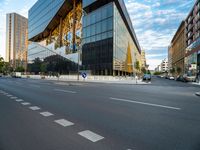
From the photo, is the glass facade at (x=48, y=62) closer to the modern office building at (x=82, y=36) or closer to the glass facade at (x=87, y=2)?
the modern office building at (x=82, y=36)

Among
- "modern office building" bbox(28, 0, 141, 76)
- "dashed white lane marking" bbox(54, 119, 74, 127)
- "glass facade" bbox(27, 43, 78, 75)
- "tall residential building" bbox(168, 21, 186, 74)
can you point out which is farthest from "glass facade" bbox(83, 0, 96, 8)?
"tall residential building" bbox(168, 21, 186, 74)

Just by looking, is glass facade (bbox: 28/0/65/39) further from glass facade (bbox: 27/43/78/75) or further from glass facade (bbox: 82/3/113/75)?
glass facade (bbox: 82/3/113/75)

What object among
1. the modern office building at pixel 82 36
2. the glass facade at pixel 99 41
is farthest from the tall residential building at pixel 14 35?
the glass facade at pixel 99 41

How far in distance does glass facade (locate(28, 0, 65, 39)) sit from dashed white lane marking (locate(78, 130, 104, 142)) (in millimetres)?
57668

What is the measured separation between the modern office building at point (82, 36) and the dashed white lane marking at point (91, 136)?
104 ft

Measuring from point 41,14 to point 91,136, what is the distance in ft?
255

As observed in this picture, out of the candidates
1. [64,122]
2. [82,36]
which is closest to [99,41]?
[82,36]

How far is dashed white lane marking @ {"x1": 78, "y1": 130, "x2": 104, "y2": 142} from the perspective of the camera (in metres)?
3.98

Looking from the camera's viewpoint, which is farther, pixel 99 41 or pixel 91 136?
pixel 99 41

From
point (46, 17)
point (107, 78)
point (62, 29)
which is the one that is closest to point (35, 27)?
point (46, 17)

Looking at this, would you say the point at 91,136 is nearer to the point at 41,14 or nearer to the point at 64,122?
the point at 64,122

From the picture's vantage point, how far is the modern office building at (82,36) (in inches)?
1670

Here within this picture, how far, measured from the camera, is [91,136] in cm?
416

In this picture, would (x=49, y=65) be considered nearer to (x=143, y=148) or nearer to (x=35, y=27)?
(x=35, y=27)
